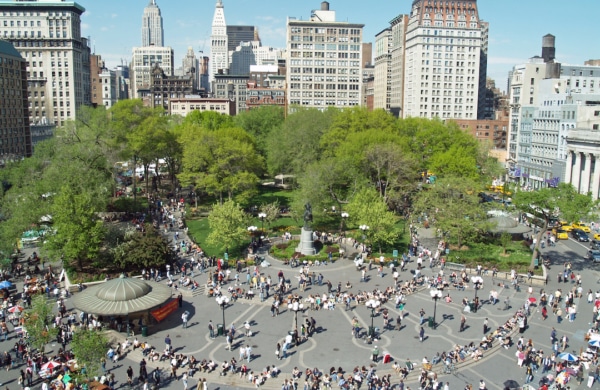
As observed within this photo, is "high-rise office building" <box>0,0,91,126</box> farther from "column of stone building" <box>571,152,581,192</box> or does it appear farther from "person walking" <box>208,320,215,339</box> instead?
"column of stone building" <box>571,152,581,192</box>

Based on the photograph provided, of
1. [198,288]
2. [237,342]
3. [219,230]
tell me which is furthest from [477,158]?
[237,342]

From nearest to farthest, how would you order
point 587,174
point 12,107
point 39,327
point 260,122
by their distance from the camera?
point 39,327, point 587,174, point 12,107, point 260,122

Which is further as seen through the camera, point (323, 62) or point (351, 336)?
point (323, 62)

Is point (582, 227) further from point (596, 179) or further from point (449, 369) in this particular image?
point (449, 369)

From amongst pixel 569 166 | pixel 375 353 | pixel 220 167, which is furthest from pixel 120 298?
pixel 569 166

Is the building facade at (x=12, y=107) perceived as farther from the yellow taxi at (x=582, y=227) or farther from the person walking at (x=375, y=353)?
the yellow taxi at (x=582, y=227)

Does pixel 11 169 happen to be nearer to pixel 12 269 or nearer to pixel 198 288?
pixel 12 269

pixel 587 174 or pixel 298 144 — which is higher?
pixel 298 144
